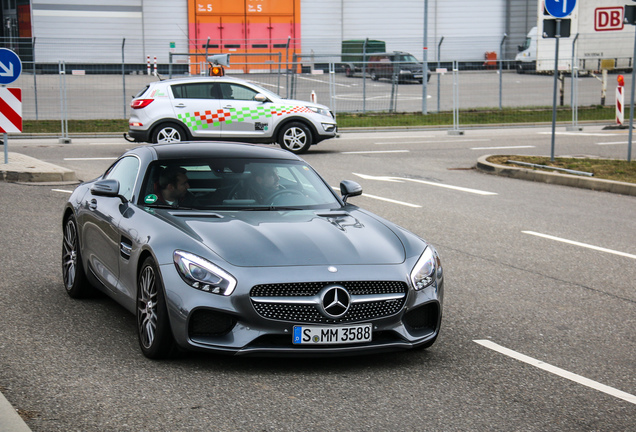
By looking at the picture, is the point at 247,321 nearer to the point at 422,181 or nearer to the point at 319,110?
the point at 422,181

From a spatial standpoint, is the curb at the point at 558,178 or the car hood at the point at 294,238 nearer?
the car hood at the point at 294,238

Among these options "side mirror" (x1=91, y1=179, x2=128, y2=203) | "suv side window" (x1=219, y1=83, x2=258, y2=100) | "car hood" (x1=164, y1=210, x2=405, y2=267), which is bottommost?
"car hood" (x1=164, y1=210, x2=405, y2=267)

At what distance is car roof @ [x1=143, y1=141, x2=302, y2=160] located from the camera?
21.1ft

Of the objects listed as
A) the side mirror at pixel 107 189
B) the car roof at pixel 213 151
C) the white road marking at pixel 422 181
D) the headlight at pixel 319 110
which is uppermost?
the car roof at pixel 213 151

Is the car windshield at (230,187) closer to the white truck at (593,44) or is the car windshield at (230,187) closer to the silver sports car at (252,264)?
the silver sports car at (252,264)

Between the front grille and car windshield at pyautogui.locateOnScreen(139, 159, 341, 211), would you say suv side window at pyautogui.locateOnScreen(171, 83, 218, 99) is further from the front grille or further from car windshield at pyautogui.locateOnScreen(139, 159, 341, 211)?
the front grille

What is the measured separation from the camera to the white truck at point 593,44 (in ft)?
102

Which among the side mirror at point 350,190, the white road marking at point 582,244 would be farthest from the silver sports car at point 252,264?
the white road marking at point 582,244

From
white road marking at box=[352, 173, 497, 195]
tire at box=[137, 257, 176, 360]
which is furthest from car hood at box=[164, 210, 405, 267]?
white road marking at box=[352, 173, 497, 195]

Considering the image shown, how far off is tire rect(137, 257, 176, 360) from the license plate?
755 mm

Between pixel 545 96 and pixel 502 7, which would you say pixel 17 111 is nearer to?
pixel 545 96

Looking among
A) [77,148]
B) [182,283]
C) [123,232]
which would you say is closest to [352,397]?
[182,283]

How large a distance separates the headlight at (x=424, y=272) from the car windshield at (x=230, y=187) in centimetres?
104

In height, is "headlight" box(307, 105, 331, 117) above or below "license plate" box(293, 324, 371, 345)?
above
